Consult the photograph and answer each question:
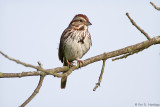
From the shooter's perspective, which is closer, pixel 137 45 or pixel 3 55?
pixel 3 55

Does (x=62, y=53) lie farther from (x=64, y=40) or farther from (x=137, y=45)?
(x=137, y=45)

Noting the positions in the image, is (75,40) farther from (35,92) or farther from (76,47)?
(35,92)

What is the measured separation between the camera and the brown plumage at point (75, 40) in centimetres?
713

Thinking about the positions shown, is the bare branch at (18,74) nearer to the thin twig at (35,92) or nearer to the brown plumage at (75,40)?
the thin twig at (35,92)

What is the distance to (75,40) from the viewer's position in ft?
23.4

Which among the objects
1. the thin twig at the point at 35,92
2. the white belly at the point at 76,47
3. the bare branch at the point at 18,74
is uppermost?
the white belly at the point at 76,47

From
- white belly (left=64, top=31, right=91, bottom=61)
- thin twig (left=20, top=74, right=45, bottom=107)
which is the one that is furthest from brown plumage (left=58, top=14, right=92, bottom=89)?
thin twig (left=20, top=74, right=45, bottom=107)

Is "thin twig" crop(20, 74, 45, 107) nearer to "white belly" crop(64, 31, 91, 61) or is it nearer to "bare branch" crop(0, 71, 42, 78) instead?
"bare branch" crop(0, 71, 42, 78)

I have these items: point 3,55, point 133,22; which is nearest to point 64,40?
point 133,22

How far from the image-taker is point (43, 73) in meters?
4.52

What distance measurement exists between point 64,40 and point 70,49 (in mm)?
346

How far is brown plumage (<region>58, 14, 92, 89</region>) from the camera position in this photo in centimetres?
713

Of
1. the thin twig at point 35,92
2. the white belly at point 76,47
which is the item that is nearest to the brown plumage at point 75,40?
the white belly at point 76,47

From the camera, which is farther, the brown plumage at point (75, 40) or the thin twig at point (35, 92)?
the brown plumage at point (75, 40)
